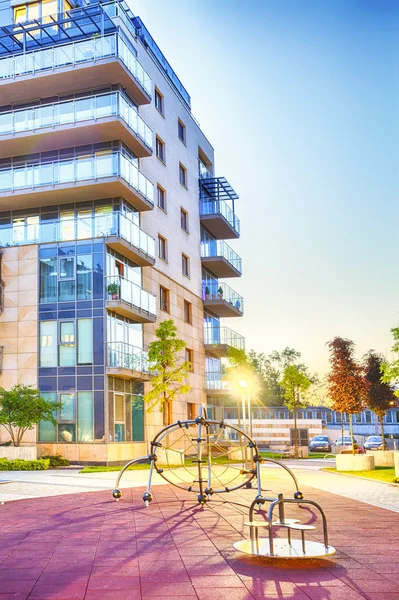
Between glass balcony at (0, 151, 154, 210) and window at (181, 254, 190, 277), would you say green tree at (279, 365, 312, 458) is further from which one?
glass balcony at (0, 151, 154, 210)

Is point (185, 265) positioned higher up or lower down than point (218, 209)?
lower down

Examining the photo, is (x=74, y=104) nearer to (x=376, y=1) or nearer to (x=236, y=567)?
(x=376, y=1)

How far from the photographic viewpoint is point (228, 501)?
45.0 ft

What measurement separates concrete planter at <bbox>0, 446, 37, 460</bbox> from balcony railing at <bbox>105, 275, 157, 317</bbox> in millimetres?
6970

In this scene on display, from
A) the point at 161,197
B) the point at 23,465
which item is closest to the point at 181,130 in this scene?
the point at 161,197

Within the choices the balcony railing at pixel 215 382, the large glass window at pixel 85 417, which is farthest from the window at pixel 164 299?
the large glass window at pixel 85 417

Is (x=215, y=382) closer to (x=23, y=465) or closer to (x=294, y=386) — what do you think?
(x=294, y=386)

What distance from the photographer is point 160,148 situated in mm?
36812

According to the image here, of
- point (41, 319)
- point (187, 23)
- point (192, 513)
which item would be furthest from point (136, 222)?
→ point (192, 513)

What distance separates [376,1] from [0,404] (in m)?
21.0

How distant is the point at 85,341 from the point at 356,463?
12.2 m

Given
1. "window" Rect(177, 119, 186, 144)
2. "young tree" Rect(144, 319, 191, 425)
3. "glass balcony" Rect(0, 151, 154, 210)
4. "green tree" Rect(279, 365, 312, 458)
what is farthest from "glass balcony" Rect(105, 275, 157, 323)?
"window" Rect(177, 119, 186, 144)

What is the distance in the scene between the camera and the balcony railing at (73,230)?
28938 mm

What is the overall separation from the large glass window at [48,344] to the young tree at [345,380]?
38.0ft
